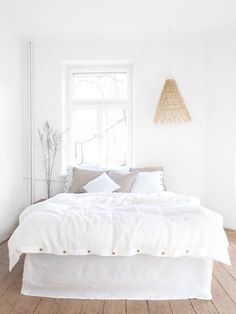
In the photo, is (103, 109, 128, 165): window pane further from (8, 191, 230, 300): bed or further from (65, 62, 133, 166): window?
(8, 191, 230, 300): bed

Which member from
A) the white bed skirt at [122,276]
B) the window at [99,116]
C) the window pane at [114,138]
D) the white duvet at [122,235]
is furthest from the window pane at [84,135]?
the white bed skirt at [122,276]

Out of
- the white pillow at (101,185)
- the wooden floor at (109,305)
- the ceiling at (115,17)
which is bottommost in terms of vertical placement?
the wooden floor at (109,305)

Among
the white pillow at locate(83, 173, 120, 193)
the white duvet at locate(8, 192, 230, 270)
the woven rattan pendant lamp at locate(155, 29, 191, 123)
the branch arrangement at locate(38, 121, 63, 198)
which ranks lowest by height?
the white duvet at locate(8, 192, 230, 270)

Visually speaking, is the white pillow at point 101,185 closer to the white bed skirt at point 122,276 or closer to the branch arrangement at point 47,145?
the branch arrangement at point 47,145

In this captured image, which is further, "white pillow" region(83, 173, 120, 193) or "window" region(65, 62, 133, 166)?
"window" region(65, 62, 133, 166)

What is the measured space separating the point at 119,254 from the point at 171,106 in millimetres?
2632

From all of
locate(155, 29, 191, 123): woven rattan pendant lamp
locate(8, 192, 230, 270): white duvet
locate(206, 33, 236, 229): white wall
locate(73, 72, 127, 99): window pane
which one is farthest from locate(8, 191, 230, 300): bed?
locate(73, 72, 127, 99): window pane

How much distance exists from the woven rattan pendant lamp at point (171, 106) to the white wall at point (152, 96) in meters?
0.12

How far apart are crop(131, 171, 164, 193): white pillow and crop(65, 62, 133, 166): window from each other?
2.41 ft

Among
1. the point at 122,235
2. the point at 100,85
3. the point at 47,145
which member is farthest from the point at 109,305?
the point at 100,85

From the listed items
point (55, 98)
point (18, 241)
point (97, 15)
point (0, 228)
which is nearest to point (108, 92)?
point (55, 98)

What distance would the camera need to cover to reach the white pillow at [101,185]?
3.60m

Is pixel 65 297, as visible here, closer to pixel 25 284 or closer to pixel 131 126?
pixel 25 284

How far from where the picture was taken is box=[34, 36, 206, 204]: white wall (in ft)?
14.2
